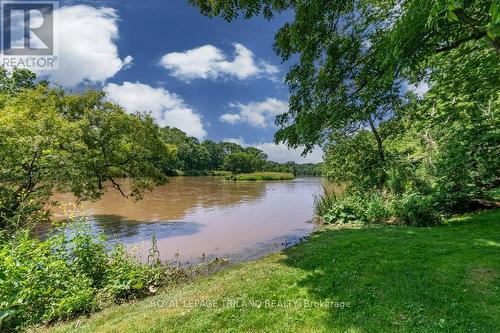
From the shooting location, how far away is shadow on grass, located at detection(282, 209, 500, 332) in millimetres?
4121

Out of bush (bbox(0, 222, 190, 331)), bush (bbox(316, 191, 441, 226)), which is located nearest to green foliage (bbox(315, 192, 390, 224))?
bush (bbox(316, 191, 441, 226))

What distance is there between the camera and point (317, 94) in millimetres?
7082

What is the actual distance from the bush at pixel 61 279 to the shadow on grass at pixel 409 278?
12.4 feet

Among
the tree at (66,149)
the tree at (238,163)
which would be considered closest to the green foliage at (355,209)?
the tree at (66,149)

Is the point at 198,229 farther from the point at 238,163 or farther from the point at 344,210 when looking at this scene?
the point at 238,163

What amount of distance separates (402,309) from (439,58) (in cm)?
771

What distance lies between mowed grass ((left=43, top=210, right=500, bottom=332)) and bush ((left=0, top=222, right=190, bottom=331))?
19.8 inches

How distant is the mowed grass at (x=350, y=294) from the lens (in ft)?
13.8

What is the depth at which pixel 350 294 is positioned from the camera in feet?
16.6

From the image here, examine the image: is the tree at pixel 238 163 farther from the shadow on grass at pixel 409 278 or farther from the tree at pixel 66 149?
the shadow on grass at pixel 409 278

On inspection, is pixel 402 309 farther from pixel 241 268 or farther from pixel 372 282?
pixel 241 268

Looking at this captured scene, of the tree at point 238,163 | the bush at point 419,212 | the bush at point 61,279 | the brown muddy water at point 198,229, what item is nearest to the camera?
the bush at point 61,279

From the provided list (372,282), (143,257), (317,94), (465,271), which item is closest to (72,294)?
(143,257)

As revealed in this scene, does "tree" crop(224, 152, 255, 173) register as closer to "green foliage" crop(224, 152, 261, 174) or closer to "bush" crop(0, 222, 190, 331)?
"green foliage" crop(224, 152, 261, 174)
